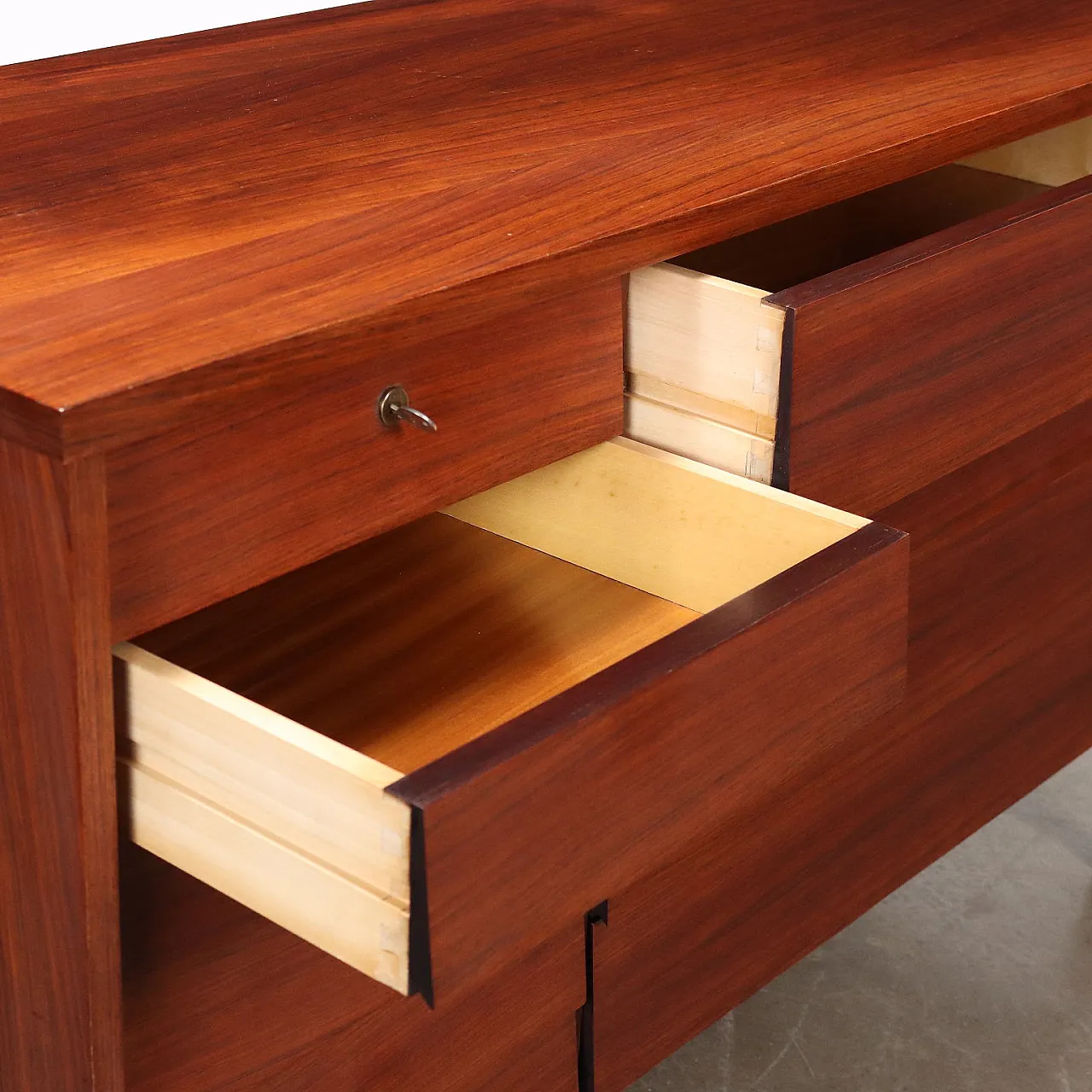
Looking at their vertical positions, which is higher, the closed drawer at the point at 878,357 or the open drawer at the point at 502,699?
the closed drawer at the point at 878,357

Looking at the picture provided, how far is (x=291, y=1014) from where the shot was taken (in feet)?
3.15

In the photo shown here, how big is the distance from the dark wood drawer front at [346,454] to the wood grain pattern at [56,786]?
2cm

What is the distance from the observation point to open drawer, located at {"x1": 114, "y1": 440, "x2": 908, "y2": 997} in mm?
726

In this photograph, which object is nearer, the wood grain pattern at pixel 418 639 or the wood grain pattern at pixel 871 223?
the wood grain pattern at pixel 418 639

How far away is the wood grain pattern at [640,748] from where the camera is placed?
2.36 ft

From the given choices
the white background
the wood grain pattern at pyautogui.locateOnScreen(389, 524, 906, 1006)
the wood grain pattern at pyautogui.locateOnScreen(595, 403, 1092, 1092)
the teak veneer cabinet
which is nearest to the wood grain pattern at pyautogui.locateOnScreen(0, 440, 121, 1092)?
the teak veneer cabinet

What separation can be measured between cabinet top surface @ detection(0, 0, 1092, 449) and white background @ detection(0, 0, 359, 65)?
69 cm

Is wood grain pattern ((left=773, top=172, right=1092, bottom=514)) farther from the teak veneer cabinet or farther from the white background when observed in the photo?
the white background

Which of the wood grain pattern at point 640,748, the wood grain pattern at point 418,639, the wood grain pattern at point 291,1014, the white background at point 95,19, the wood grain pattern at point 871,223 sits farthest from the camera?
the white background at point 95,19

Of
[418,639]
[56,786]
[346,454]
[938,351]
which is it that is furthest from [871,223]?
[56,786]

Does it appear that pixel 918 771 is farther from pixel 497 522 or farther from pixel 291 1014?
pixel 291 1014

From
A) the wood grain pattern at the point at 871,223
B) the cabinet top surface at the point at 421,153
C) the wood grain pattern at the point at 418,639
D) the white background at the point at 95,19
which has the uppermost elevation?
the cabinet top surface at the point at 421,153

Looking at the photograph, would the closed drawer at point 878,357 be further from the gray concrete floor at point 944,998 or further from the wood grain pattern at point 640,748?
the gray concrete floor at point 944,998

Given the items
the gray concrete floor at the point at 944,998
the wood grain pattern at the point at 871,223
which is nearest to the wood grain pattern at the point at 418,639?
the wood grain pattern at the point at 871,223
